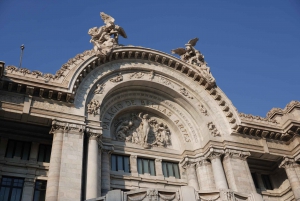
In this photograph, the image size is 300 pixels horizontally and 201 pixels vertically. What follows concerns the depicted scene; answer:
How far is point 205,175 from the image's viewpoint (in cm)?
2711

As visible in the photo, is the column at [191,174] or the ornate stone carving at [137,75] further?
the ornate stone carving at [137,75]

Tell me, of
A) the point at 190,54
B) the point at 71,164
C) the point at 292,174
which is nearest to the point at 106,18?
the point at 190,54

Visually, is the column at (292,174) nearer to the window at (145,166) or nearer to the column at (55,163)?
the window at (145,166)

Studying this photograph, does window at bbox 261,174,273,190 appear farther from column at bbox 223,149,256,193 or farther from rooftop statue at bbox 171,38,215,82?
rooftop statue at bbox 171,38,215,82

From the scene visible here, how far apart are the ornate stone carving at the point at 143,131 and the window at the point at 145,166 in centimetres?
116

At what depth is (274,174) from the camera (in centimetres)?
3114

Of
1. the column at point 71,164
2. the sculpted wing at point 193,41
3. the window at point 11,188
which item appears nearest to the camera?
the column at point 71,164

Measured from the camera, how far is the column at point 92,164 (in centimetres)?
2139

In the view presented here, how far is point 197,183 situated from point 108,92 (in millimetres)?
9638

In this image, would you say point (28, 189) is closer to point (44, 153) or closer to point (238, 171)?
point (44, 153)

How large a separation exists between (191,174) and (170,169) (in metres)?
1.76

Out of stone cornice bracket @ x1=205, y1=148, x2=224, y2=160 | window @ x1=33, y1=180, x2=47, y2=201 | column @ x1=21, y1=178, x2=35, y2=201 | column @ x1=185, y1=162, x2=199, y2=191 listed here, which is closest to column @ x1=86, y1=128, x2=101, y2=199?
window @ x1=33, y1=180, x2=47, y2=201

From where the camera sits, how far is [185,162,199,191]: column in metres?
27.0

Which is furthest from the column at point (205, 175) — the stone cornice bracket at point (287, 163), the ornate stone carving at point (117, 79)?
the ornate stone carving at point (117, 79)
